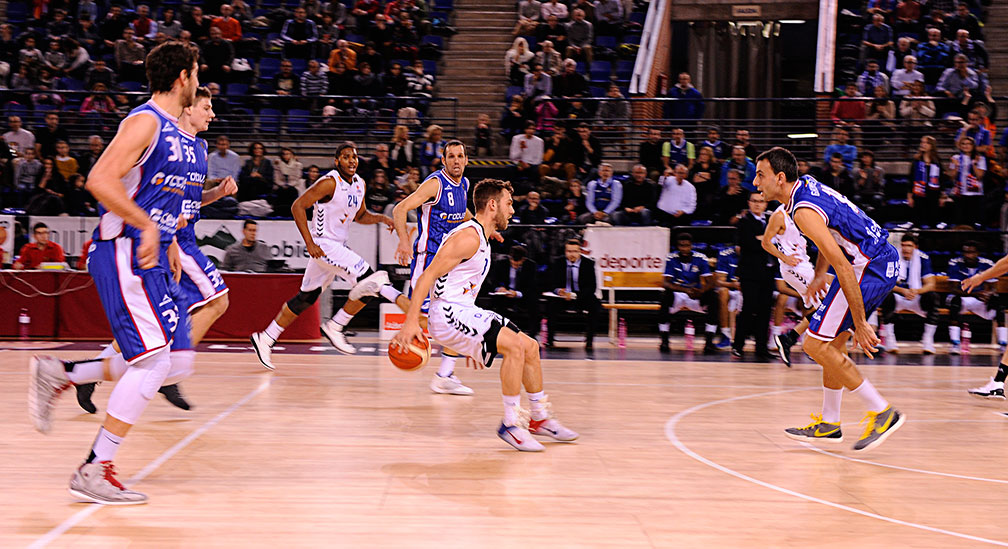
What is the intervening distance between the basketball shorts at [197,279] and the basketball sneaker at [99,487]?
2307mm

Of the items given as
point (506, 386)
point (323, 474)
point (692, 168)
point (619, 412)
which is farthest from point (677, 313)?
point (323, 474)

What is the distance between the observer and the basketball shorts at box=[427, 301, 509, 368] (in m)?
5.61

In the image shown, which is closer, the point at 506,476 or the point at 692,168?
the point at 506,476

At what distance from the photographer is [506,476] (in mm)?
4957

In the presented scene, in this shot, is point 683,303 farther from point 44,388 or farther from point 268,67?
point 268,67

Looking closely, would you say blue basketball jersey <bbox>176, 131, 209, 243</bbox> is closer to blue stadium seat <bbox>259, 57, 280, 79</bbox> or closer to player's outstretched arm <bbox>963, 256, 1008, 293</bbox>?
player's outstretched arm <bbox>963, 256, 1008, 293</bbox>

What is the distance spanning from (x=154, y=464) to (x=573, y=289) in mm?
7480

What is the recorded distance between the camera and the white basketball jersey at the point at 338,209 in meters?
8.70

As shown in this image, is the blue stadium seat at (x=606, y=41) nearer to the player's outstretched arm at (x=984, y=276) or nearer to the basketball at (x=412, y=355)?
the player's outstretched arm at (x=984, y=276)

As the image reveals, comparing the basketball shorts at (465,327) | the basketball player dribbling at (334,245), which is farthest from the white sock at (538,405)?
the basketball player dribbling at (334,245)

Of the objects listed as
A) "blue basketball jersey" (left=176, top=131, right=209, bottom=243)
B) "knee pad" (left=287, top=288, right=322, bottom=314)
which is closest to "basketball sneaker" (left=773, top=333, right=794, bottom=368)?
"knee pad" (left=287, top=288, right=322, bottom=314)

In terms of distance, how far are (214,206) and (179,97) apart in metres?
9.51

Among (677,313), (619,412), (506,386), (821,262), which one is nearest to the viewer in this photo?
(506,386)

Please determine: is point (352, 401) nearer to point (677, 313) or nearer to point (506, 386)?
point (506, 386)
